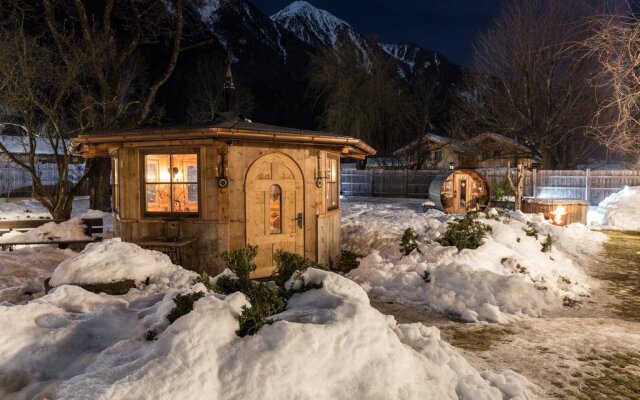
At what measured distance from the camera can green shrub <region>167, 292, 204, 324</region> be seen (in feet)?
13.2

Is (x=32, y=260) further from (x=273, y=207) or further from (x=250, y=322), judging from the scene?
(x=250, y=322)

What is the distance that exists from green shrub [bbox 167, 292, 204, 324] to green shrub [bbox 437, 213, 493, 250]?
6.63 metres

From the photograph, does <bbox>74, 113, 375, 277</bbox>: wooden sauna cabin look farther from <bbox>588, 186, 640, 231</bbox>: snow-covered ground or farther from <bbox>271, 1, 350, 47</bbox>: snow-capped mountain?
<bbox>271, 1, 350, 47</bbox>: snow-capped mountain

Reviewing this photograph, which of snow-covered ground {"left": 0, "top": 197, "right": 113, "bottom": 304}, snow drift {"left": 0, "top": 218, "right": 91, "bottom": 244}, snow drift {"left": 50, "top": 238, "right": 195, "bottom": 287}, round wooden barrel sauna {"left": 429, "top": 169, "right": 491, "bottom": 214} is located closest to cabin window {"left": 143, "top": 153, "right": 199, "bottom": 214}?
snow drift {"left": 50, "top": 238, "right": 195, "bottom": 287}

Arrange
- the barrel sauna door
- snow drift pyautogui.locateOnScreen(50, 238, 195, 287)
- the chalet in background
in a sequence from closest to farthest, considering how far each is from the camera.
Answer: snow drift pyautogui.locateOnScreen(50, 238, 195, 287) → the barrel sauna door → the chalet in background

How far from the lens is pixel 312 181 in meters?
10.1

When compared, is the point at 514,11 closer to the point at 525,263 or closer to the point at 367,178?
the point at 367,178

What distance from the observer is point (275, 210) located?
32.3 ft

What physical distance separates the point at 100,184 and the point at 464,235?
14538 mm

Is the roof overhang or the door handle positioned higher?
the roof overhang

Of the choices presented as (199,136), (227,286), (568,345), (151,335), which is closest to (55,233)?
(199,136)

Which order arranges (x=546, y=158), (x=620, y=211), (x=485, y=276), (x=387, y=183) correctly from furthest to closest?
1. (x=387, y=183)
2. (x=546, y=158)
3. (x=620, y=211)
4. (x=485, y=276)

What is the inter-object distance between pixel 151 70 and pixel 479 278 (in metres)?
60.6

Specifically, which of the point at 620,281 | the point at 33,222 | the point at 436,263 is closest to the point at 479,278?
the point at 436,263
